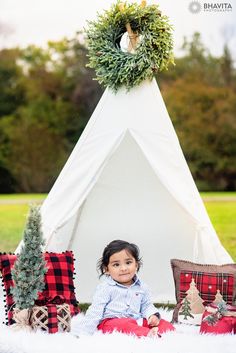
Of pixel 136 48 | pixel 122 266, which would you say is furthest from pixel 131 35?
pixel 122 266

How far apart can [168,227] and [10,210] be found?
10.5 m

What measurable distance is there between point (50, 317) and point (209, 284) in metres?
1.03

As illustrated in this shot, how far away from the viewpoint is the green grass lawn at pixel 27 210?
11109 mm

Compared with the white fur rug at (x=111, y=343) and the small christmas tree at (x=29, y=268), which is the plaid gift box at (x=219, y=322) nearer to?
Result: the white fur rug at (x=111, y=343)

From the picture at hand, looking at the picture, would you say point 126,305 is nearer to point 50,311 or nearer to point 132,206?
point 50,311

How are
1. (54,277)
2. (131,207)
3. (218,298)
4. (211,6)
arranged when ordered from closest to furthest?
(218,298)
(54,277)
(131,207)
(211,6)

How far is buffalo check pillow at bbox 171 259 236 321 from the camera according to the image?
13.2ft

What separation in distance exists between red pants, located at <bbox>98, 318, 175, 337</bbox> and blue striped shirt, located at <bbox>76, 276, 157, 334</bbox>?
5cm

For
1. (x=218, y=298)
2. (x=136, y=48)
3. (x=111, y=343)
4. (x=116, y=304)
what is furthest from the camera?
(x=136, y=48)

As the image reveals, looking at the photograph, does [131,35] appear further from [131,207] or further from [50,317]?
[50,317]

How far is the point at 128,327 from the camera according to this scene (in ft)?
11.7

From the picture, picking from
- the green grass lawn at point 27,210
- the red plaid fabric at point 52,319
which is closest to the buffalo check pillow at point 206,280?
the red plaid fabric at point 52,319

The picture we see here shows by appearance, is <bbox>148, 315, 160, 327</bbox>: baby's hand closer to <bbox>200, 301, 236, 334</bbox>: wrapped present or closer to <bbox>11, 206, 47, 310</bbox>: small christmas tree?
<bbox>200, 301, 236, 334</bbox>: wrapped present

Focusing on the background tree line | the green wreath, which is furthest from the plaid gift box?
the background tree line
